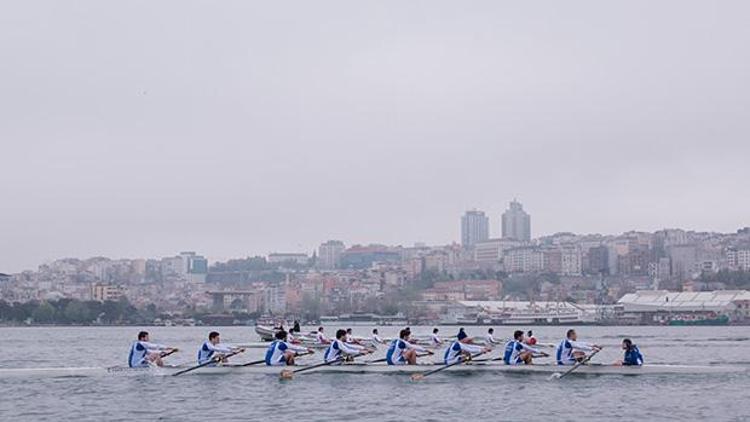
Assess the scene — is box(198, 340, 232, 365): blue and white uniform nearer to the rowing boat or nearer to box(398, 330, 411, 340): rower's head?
the rowing boat

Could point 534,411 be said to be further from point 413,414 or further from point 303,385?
point 303,385

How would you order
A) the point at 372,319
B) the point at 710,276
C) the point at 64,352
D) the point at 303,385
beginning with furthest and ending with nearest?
the point at 710,276 < the point at 372,319 < the point at 64,352 < the point at 303,385

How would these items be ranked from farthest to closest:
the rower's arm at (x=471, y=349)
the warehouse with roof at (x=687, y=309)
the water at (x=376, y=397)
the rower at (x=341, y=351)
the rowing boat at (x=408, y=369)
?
the warehouse with roof at (x=687, y=309), the rower at (x=341, y=351), the rower's arm at (x=471, y=349), the rowing boat at (x=408, y=369), the water at (x=376, y=397)

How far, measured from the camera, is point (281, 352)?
35.2 meters

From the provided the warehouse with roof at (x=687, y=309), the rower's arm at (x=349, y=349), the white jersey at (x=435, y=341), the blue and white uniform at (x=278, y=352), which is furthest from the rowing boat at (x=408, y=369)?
the warehouse with roof at (x=687, y=309)

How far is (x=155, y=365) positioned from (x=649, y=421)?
14422 mm

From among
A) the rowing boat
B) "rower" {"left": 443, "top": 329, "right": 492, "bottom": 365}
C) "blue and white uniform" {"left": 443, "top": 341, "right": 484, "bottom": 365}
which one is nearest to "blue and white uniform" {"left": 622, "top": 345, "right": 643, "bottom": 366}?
the rowing boat

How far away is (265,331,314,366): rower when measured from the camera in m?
35.1

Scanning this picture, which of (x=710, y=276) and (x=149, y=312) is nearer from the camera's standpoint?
(x=149, y=312)

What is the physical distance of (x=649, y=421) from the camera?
2655 centimetres

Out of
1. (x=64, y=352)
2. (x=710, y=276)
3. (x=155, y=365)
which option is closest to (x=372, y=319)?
(x=710, y=276)

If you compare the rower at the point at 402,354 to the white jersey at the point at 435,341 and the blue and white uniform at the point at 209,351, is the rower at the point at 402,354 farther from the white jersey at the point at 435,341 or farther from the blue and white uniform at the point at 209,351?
the white jersey at the point at 435,341

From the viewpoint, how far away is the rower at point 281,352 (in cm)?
3512

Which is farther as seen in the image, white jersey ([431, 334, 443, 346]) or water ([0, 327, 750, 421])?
white jersey ([431, 334, 443, 346])
